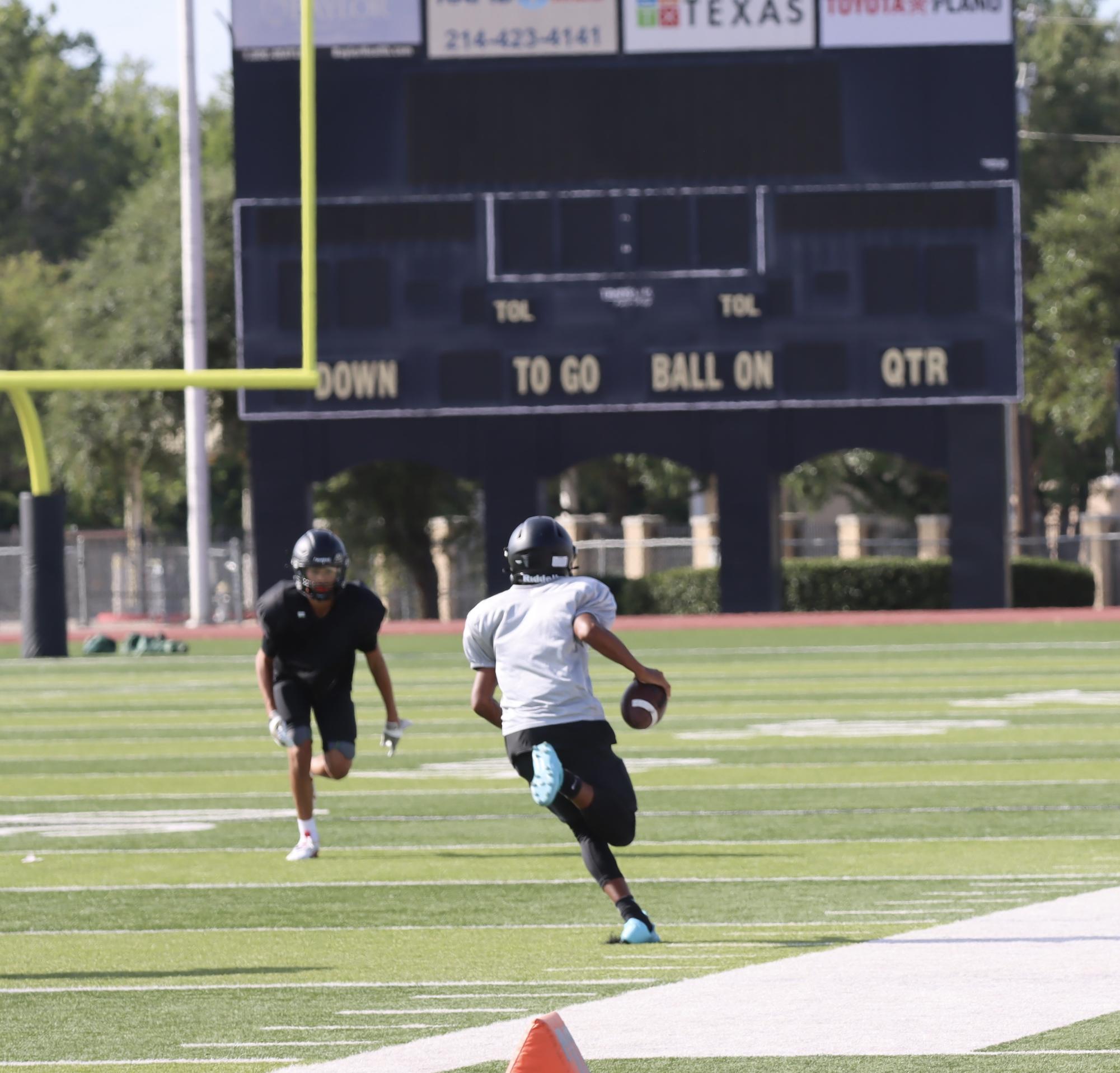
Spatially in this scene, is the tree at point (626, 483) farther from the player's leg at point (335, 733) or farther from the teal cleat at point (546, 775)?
the teal cleat at point (546, 775)

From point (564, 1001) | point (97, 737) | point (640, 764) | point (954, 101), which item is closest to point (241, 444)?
point (954, 101)

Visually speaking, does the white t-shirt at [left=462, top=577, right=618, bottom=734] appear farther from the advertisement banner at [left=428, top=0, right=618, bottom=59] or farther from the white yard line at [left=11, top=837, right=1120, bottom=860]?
the advertisement banner at [left=428, top=0, right=618, bottom=59]

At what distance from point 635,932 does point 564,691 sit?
2.86 feet

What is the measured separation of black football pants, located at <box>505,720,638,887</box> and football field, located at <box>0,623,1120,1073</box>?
347mm

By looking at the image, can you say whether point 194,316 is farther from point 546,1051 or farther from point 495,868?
point 546,1051

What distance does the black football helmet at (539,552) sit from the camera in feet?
A: 27.3

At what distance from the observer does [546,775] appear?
7.91 m

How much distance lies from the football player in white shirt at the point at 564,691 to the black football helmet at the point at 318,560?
2494 mm

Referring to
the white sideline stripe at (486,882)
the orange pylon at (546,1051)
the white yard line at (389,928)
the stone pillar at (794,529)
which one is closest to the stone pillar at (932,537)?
the stone pillar at (794,529)

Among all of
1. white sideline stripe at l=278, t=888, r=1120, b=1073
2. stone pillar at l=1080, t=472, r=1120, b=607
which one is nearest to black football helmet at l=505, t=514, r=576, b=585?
white sideline stripe at l=278, t=888, r=1120, b=1073

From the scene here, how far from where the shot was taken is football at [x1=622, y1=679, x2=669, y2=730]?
7879 millimetres

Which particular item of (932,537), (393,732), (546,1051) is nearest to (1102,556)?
(932,537)

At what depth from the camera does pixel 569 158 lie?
31.1 meters

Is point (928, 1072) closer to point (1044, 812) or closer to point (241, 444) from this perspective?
point (1044, 812)
